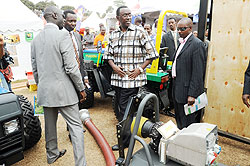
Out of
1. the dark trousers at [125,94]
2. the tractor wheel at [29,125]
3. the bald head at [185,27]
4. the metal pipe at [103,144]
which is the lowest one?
the metal pipe at [103,144]

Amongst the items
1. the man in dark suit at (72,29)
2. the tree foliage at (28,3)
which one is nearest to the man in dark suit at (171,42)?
the man in dark suit at (72,29)

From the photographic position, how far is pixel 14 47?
7387 mm

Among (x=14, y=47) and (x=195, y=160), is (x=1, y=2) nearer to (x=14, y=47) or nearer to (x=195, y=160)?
(x=14, y=47)

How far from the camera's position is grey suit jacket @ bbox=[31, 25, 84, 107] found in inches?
84.9

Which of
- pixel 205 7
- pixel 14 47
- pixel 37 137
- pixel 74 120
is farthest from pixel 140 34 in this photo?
pixel 14 47

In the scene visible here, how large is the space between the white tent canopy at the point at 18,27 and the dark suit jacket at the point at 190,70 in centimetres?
640

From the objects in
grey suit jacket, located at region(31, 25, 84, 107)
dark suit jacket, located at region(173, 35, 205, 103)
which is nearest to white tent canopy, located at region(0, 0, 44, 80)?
grey suit jacket, located at region(31, 25, 84, 107)

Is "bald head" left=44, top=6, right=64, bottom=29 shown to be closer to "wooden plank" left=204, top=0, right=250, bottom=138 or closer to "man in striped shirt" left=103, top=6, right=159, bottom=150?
"man in striped shirt" left=103, top=6, right=159, bottom=150

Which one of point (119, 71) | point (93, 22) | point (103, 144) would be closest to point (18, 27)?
point (119, 71)

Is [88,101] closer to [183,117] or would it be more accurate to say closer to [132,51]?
[132,51]

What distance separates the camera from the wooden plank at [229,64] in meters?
2.69

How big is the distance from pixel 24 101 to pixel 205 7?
2.95m

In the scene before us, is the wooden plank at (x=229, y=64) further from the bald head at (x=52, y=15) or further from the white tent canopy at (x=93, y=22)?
the white tent canopy at (x=93, y=22)

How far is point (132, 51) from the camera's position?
273 cm
